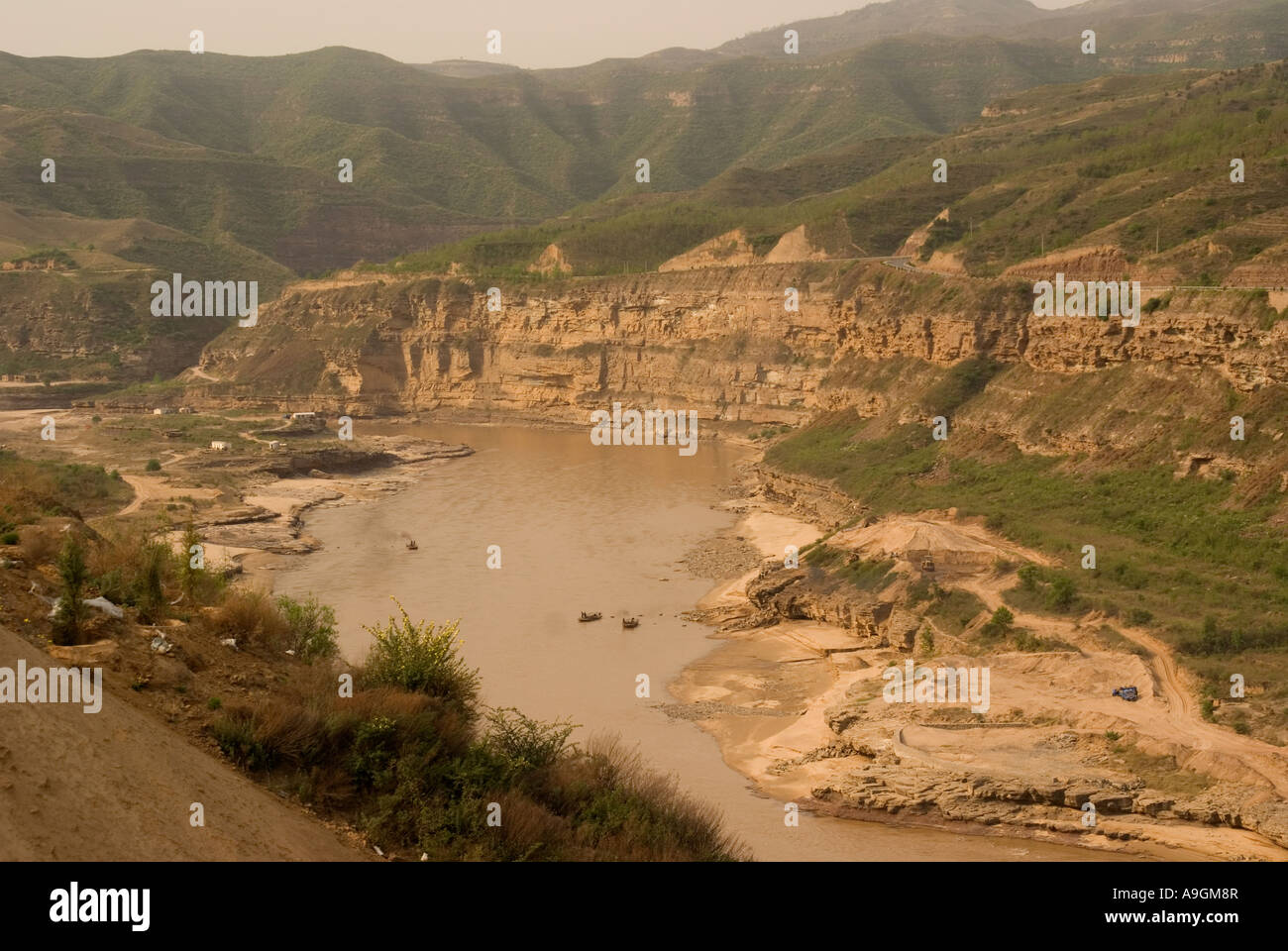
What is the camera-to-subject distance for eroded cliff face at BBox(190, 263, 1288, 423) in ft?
179

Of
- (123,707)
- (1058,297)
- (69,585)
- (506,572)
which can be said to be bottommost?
(506,572)

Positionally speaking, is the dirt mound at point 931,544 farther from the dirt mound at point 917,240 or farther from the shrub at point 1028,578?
the dirt mound at point 917,240

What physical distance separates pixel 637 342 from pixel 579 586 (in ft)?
141

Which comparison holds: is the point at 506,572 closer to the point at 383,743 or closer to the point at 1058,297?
the point at 1058,297

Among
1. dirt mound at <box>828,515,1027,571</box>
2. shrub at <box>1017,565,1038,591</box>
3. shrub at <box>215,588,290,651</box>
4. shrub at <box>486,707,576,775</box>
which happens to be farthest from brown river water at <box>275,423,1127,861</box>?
shrub at <box>215,588,290,651</box>

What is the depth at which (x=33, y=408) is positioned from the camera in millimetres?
90000

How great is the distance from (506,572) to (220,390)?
53.9m

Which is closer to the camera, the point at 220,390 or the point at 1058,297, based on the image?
the point at 1058,297

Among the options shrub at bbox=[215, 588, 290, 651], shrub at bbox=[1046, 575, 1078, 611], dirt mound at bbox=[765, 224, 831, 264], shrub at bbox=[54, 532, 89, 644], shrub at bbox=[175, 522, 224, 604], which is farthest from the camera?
dirt mound at bbox=[765, 224, 831, 264]

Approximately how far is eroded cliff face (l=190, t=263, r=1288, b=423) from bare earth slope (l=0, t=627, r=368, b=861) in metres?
38.1

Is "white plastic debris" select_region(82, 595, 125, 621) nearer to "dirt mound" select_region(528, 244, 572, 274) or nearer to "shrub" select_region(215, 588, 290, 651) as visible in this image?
"shrub" select_region(215, 588, 290, 651)

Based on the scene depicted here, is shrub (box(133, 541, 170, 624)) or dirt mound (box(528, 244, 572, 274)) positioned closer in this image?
shrub (box(133, 541, 170, 624))

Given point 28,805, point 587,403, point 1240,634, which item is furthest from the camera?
point 587,403

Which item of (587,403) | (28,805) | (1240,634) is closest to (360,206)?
(587,403)
